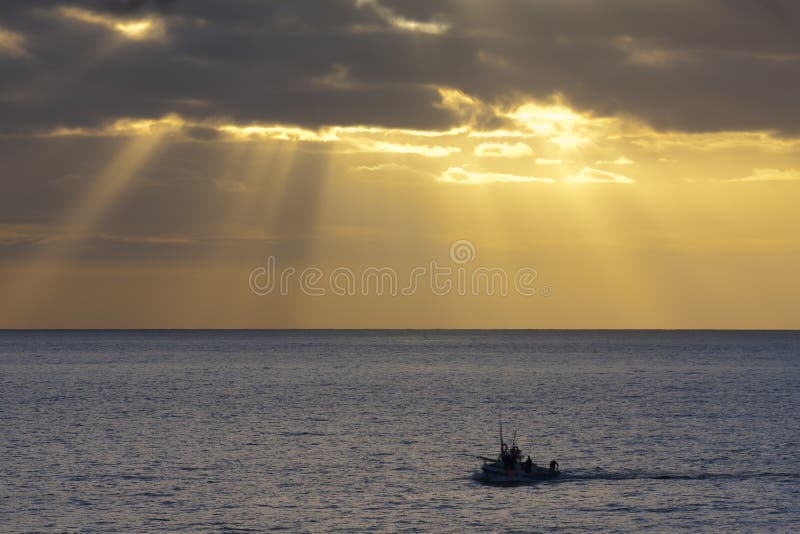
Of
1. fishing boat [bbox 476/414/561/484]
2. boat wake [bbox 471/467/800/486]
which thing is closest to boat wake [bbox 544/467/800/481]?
boat wake [bbox 471/467/800/486]

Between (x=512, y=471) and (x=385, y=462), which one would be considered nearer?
(x=512, y=471)

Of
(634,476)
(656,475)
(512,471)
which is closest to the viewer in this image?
(512,471)

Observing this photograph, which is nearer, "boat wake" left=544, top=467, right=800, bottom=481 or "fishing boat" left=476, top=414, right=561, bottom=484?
"fishing boat" left=476, top=414, right=561, bottom=484

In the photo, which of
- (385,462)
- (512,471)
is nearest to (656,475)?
(512,471)

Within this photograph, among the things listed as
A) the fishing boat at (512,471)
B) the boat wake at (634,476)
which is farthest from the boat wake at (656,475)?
the fishing boat at (512,471)

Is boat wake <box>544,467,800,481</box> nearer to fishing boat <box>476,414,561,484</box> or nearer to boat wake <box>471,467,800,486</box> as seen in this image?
boat wake <box>471,467,800,486</box>

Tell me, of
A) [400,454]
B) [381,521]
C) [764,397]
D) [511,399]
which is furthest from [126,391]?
[381,521]

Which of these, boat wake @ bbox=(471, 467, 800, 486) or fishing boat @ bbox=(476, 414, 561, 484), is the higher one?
fishing boat @ bbox=(476, 414, 561, 484)

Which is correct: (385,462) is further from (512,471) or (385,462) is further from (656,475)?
(656,475)

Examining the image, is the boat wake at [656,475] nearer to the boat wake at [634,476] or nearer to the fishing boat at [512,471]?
the boat wake at [634,476]

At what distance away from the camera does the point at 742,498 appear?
225ft

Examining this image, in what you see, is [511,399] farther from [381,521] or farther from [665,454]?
[381,521]

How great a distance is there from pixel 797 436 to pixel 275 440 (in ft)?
167

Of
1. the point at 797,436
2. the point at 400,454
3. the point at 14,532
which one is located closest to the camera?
the point at 14,532
